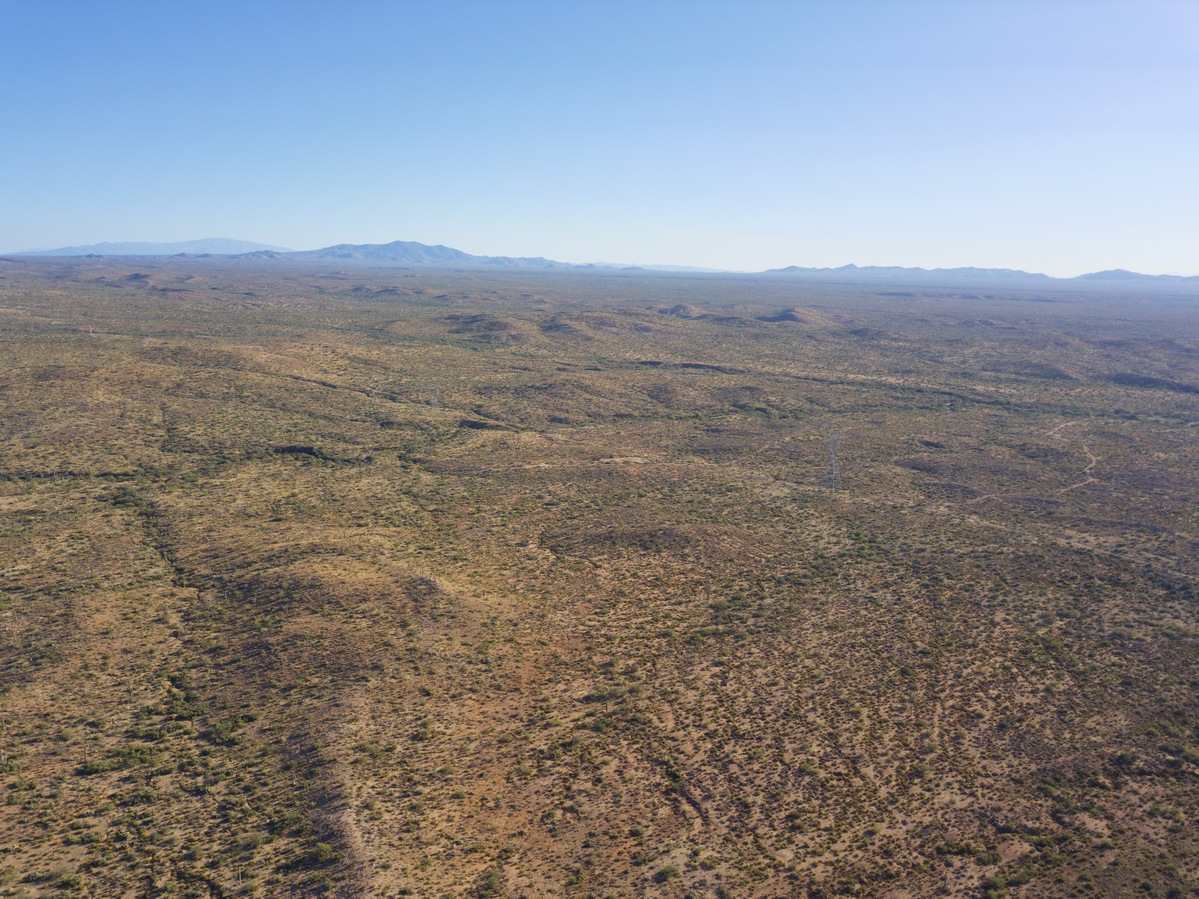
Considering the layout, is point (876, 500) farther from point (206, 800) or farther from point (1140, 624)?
point (206, 800)

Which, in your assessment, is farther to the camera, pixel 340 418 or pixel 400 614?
pixel 340 418

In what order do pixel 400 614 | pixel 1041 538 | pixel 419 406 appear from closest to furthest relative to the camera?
pixel 400 614
pixel 1041 538
pixel 419 406

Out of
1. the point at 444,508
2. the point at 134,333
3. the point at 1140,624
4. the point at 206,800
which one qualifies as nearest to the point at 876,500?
the point at 1140,624

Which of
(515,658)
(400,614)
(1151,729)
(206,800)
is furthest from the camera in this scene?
(400,614)

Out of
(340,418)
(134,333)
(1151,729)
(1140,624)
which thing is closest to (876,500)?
(1140,624)

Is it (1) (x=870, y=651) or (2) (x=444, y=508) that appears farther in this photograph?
(2) (x=444, y=508)

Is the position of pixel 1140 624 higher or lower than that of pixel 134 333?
lower

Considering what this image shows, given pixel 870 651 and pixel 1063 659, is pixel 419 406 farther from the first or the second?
pixel 1063 659

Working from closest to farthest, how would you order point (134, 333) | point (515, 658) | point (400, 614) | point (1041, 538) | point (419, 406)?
1. point (515, 658)
2. point (400, 614)
3. point (1041, 538)
4. point (419, 406)
5. point (134, 333)

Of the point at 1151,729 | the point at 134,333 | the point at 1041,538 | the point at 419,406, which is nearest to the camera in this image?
the point at 1151,729
